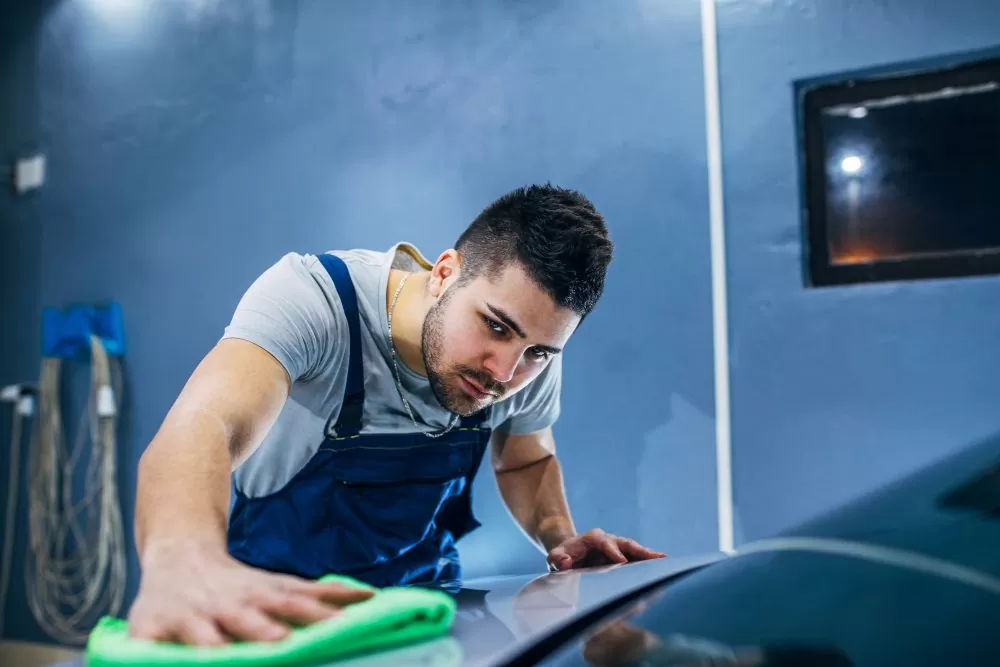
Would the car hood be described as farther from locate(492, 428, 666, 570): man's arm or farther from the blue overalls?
locate(492, 428, 666, 570): man's arm

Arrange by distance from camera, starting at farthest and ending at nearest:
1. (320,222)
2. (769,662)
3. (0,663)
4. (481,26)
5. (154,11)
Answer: (0,663), (154,11), (320,222), (481,26), (769,662)

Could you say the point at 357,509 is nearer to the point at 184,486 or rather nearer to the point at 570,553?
the point at 570,553

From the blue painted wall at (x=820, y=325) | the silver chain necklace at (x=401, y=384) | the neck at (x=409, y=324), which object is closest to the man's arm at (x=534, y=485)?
the silver chain necklace at (x=401, y=384)

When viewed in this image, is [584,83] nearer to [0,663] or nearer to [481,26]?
[481,26]

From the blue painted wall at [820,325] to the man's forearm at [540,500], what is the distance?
1.84 ft

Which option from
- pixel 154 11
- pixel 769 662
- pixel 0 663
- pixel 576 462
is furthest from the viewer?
pixel 0 663

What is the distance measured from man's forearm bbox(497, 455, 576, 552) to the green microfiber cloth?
115 cm

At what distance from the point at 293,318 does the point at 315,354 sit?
0.31ft

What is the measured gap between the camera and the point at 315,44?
2668 millimetres

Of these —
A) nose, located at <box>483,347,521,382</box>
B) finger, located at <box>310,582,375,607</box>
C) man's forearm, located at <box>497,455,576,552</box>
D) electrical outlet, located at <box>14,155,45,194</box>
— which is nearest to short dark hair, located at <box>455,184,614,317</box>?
nose, located at <box>483,347,521,382</box>

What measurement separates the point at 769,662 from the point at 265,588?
361 mm

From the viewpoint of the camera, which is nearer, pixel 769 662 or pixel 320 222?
pixel 769 662

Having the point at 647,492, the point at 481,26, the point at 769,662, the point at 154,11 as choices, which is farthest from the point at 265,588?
the point at 154,11

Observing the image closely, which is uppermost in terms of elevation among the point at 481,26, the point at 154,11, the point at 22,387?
the point at 154,11
